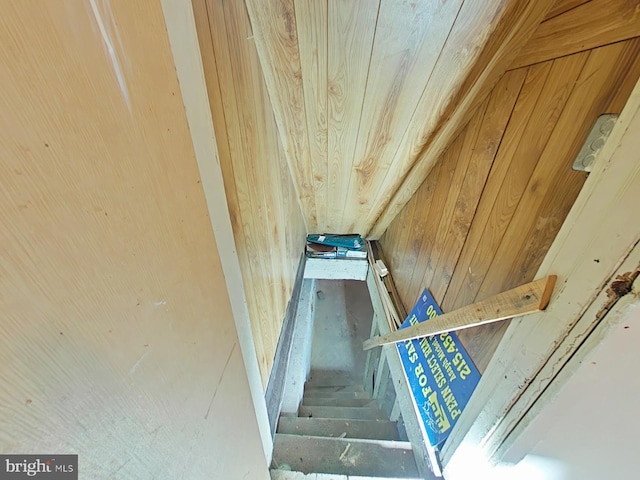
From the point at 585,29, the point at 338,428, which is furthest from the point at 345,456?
the point at 585,29

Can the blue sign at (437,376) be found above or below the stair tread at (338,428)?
above

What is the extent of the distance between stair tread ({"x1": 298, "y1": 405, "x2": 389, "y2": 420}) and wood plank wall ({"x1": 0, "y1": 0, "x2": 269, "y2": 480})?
7.68 ft

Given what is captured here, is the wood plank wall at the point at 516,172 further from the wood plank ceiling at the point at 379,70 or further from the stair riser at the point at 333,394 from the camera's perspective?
the stair riser at the point at 333,394

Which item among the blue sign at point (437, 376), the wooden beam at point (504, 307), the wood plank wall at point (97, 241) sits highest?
the wood plank wall at point (97, 241)

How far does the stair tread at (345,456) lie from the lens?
1.41 m

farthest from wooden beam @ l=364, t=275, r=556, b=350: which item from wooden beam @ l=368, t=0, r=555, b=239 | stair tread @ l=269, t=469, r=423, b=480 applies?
stair tread @ l=269, t=469, r=423, b=480

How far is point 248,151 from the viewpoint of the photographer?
0.87m

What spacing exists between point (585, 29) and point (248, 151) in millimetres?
1006

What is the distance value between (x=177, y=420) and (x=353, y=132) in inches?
51.0

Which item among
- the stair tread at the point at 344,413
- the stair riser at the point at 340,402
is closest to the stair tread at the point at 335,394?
the stair riser at the point at 340,402

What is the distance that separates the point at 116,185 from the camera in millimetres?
308

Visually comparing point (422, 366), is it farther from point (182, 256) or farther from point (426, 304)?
point (182, 256)

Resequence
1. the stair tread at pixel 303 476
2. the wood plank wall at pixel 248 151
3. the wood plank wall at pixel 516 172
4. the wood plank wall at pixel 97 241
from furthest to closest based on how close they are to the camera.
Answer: the stair tread at pixel 303 476 < the wood plank wall at pixel 516 172 < the wood plank wall at pixel 248 151 < the wood plank wall at pixel 97 241

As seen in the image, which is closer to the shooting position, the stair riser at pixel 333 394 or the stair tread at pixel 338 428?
the stair tread at pixel 338 428
